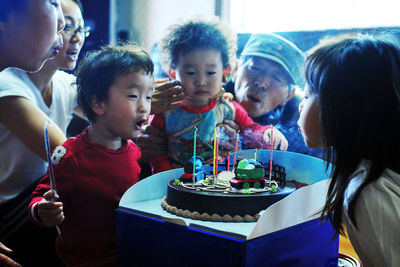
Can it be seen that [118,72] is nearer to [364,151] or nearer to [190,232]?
[190,232]

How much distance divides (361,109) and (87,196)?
68 centimetres

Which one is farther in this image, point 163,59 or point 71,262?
point 163,59

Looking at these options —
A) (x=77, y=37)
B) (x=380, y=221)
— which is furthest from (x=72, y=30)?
(x=380, y=221)

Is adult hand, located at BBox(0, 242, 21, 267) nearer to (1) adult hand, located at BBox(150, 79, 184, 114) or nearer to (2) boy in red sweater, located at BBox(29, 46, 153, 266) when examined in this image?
(2) boy in red sweater, located at BBox(29, 46, 153, 266)

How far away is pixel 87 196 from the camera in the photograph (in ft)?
3.25

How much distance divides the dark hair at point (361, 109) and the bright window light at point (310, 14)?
1.54 ft

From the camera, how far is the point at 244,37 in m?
1.39

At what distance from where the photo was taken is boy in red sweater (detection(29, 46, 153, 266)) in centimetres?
99

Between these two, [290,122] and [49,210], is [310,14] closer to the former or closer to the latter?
[290,122]

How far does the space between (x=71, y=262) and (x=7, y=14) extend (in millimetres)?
627

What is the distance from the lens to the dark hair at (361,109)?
28.8 inches

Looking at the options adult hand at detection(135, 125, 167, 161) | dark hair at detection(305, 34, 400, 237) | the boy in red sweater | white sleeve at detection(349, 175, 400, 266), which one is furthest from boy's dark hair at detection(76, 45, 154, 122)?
white sleeve at detection(349, 175, 400, 266)

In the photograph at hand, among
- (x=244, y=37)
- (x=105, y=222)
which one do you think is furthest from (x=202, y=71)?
(x=105, y=222)

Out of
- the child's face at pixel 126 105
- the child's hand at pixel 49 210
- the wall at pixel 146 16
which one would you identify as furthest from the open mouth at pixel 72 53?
the child's hand at pixel 49 210
